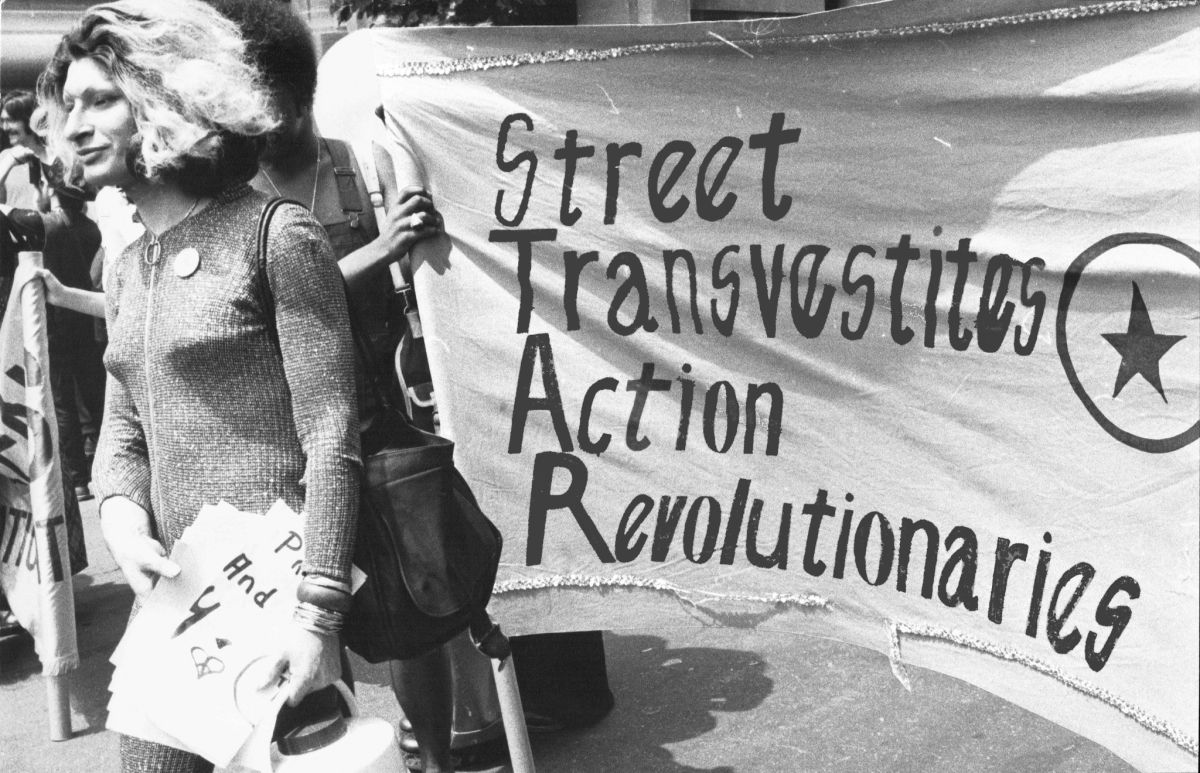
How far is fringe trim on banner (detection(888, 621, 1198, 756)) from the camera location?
2488 millimetres

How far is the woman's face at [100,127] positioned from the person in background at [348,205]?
69 centimetres

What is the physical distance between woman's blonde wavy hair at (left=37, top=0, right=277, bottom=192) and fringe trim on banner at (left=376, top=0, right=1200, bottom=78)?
2.01 ft

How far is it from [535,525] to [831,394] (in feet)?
2.28

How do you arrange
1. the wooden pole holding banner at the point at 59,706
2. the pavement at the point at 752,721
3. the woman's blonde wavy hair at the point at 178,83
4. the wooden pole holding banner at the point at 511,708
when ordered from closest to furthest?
the woman's blonde wavy hair at the point at 178,83 → the wooden pole holding banner at the point at 511,708 → the pavement at the point at 752,721 → the wooden pole holding banner at the point at 59,706

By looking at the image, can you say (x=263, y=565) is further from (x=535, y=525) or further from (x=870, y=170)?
(x=870, y=170)

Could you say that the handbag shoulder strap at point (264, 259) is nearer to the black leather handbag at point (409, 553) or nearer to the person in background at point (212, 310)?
the person in background at point (212, 310)

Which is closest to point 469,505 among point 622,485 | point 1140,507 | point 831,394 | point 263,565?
point 263,565

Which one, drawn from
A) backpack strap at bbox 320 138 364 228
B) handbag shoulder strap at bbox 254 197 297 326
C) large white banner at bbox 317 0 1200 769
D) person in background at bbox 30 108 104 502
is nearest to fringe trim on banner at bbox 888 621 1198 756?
large white banner at bbox 317 0 1200 769

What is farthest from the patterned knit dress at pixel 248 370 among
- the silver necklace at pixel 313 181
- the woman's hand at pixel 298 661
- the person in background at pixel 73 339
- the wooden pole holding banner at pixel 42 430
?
the person in background at pixel 73 339

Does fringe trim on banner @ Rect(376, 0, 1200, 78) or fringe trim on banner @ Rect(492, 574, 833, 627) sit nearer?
fringe trim on banner @ Rect(376, 0, 1200, 78)

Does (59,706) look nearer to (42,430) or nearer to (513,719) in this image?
(42,430)

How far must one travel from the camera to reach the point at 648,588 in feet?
9.90

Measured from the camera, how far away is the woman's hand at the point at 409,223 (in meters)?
2.94

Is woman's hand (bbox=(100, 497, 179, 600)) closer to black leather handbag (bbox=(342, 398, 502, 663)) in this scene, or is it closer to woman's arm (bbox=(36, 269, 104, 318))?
black leather handbag (bbox=(342, 398, 502, 663))
